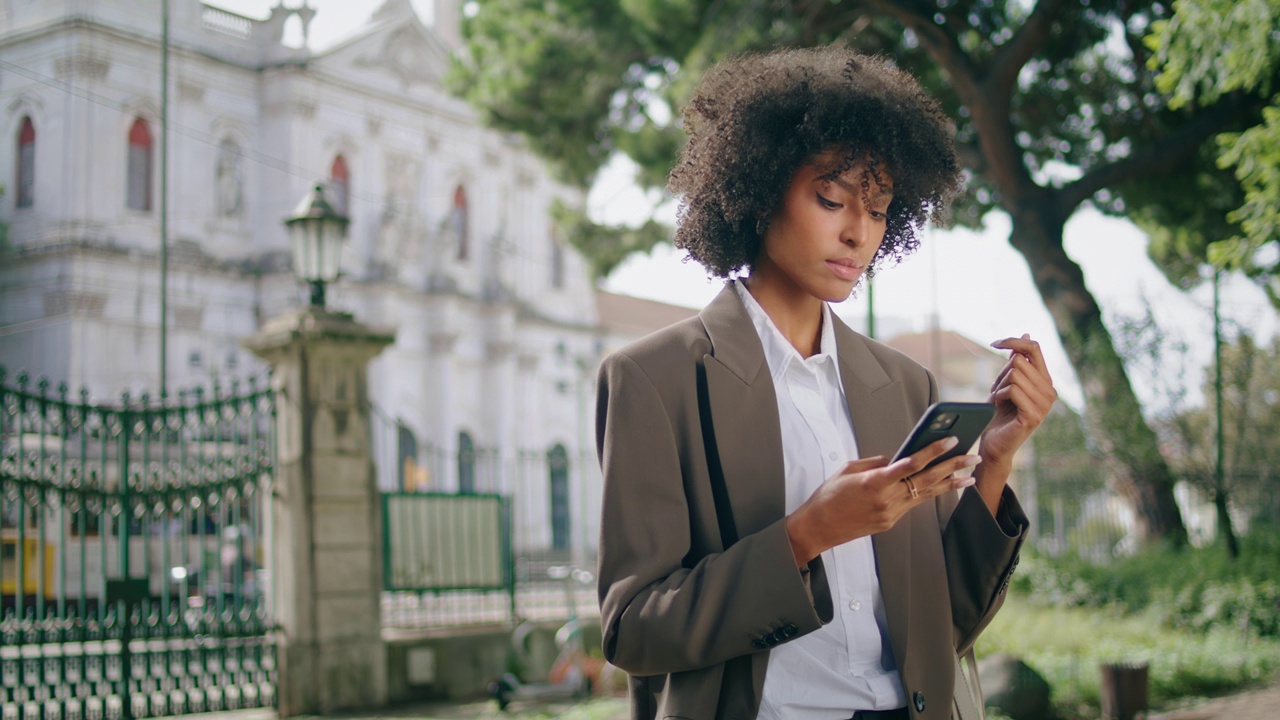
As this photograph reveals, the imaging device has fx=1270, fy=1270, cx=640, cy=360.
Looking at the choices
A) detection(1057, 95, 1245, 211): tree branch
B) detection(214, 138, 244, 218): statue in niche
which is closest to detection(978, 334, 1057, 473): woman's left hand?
detection(1057, 95, 1245, 211): tree branch

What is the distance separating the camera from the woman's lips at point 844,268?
2076mm

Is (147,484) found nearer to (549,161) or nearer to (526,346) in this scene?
(549,161)

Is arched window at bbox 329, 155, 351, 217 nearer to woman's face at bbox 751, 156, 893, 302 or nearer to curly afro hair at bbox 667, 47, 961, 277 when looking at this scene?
curly afro hair at bbox 667, 47, 961, 277

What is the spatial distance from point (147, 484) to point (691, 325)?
307 inches

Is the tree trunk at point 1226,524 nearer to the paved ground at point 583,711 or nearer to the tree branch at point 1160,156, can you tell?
the tree branch at point 1160,156

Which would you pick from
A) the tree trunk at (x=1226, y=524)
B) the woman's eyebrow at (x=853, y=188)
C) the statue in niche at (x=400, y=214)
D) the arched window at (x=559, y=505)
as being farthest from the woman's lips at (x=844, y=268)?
the statue in niche at (x=400, y=214)

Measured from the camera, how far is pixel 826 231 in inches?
81.9

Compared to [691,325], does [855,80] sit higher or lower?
higher

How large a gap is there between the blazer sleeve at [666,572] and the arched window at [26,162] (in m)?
29.6

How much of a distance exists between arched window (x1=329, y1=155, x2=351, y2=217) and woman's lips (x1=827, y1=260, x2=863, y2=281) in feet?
117

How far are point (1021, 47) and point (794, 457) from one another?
11.9m

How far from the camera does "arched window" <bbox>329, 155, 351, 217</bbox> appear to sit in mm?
36375

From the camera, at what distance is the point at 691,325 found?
81.0 inches

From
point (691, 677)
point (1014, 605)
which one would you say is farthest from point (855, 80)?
point (1014, 605)
